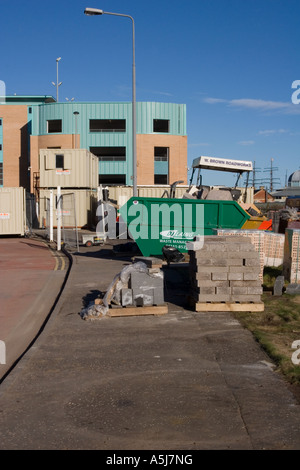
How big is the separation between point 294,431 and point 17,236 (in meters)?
25.0

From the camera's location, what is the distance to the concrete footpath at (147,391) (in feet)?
14.4

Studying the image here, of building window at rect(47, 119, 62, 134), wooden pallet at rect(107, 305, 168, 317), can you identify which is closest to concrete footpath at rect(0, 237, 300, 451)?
wooden pallet at rect(107, 305, 168, 317)

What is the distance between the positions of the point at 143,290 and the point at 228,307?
1.66 m

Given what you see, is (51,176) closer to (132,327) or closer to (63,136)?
(63,136)

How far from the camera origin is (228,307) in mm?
9297

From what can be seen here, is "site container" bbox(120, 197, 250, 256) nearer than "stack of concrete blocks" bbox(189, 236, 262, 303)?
No

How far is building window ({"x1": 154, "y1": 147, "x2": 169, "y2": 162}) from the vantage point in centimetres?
4803

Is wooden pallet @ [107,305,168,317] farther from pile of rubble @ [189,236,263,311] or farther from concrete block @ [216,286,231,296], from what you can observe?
concrete block @ [216,286,231,296]

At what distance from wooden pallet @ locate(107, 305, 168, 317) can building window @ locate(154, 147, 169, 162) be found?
3958cm

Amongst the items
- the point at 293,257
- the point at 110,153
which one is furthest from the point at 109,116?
the point at 293,257

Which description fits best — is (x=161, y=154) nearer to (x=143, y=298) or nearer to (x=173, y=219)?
(x=173, y=219)

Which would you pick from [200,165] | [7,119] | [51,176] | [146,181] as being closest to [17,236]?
[51,176]

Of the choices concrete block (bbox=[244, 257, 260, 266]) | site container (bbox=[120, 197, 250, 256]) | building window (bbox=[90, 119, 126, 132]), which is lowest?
concrete block (bbox=[244, 257, 260, 266])

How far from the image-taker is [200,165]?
19547 mm
